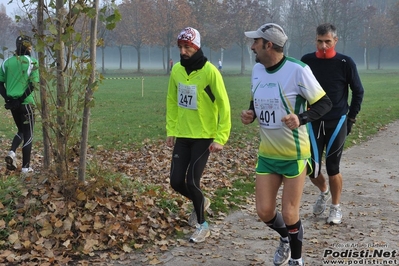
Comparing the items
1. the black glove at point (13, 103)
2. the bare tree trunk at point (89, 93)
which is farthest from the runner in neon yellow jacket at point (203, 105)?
the black glove at point (13, 103)

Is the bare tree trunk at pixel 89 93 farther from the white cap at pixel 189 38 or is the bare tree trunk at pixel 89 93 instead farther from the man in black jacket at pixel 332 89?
the man in black jacket at pixel 332 89

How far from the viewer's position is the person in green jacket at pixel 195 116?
569 centimetres

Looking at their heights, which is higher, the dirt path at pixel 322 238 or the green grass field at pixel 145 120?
the dirt path at pixel 322 238

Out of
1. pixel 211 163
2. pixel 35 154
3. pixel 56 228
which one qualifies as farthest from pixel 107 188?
pixel 35 154

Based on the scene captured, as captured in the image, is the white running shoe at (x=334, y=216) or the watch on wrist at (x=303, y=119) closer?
the watch on wrist at (x=303, y=119)

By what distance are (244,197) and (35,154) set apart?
4.66 m

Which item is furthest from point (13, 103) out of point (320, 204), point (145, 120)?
point (145, 120)

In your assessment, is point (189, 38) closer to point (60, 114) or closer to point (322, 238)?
point (60, 114)

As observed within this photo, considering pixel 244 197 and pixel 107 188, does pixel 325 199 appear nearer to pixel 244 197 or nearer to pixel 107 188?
pixel 244 197

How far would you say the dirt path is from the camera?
535 cm

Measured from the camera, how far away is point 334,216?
6.54m

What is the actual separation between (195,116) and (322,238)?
1927 mm

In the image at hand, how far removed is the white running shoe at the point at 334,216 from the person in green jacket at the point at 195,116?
1.55m

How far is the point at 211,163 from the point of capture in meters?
10.1
